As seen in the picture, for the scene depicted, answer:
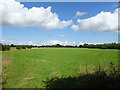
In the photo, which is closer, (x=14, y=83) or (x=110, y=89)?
(x=110, y=89)

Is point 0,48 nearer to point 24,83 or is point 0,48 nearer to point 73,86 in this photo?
point 24,83

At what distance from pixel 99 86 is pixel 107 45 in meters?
70.3

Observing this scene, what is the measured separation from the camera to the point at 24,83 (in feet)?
27.1

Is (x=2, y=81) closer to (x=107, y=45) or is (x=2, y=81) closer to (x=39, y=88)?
(x=39, y=88)

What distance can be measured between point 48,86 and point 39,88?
1.52 feet

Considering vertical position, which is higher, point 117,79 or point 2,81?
point 117,79

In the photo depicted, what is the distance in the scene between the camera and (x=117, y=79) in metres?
6.46

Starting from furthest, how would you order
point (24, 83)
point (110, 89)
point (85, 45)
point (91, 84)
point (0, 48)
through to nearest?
point (85, 45) → point (0, 48) → point (24, 83) → point (91, 84) → point (110, 89)

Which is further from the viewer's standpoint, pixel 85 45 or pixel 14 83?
pixel 85 45

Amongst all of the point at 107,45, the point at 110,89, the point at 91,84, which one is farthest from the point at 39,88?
the point at 107,45

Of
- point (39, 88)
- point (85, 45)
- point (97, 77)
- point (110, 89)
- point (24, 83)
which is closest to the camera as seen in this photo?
point (110, 89)

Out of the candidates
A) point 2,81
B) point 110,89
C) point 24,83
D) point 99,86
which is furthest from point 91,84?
point 2,81

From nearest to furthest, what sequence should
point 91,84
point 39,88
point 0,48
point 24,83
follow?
point 91,84 < point 39,88 < point 24,83 < point 0,48

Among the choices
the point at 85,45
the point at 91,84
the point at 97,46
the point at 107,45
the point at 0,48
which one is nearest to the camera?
the point at 91,84
